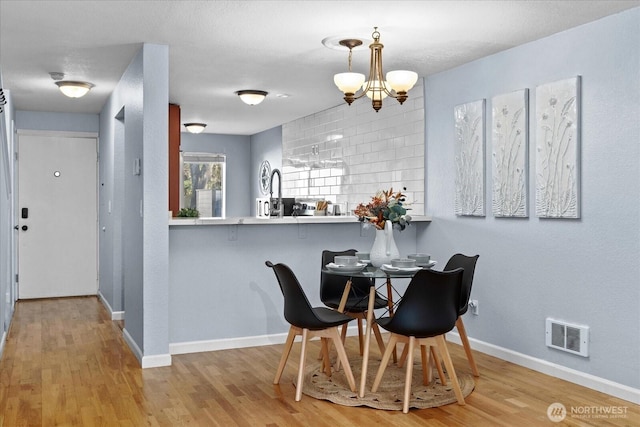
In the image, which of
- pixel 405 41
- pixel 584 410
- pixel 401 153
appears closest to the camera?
pixel 584 410

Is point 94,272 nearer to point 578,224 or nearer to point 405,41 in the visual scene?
point 405,41

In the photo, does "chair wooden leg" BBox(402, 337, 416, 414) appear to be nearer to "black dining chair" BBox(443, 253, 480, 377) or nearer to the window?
"black dining chair" BBox(443, 253, 480, 377)

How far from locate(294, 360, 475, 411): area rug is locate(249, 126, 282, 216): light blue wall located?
537 cm

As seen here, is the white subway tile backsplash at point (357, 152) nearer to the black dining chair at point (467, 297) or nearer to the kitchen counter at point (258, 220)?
the kitchen counter at point (258, 220)

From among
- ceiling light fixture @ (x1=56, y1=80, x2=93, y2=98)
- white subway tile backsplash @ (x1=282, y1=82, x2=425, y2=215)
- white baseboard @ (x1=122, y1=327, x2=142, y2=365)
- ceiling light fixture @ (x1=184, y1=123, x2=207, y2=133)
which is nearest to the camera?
white baseboard @ (x1=122, y1=327, x2=142, y2=365)

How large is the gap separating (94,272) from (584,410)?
20.4ft

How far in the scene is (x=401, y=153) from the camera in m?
5.85

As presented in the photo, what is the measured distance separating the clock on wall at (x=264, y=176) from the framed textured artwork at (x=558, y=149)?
19.4ft

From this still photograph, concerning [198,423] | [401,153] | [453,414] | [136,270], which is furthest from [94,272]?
[453,414]

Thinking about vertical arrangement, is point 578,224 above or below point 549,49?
below

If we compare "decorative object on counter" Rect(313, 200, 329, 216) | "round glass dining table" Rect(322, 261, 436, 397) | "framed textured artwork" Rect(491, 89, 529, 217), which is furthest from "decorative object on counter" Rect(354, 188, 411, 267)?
"decorative object on counter" Rect(313, 200, 329, 216)

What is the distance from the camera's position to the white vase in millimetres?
4027

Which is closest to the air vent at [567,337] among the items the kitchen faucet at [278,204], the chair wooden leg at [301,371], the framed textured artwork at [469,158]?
the framed textured artwork at [469,158]

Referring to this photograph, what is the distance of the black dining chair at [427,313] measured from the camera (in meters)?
3.43
